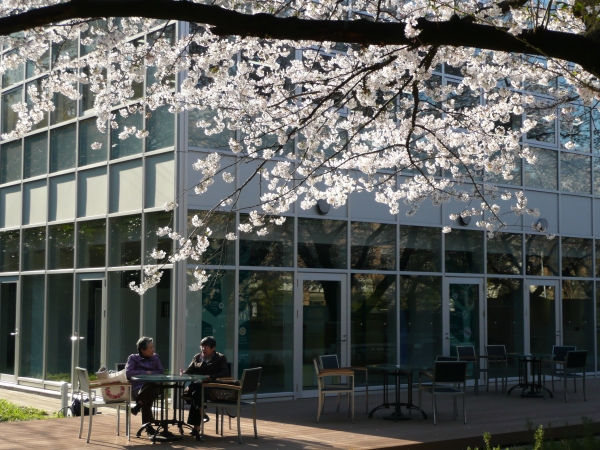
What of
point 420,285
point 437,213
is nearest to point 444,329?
point 420,285

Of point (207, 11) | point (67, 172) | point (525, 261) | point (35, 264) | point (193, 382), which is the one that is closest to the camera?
point (207, 11)

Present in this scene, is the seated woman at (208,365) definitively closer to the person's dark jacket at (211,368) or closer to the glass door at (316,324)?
the person's dark jacket at (211,368)

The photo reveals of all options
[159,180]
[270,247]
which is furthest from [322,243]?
[159,180]

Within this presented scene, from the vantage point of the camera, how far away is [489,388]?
15602mm

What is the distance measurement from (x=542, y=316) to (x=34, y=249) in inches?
406

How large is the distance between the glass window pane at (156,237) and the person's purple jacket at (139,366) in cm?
227

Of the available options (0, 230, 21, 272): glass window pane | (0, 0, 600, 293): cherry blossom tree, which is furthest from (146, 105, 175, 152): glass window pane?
(0, 230, 21, 272): glass window pane

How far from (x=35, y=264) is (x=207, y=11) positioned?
11.6 metres

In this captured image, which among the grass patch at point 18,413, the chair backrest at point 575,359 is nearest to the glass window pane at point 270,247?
the grass patch at point 18,413

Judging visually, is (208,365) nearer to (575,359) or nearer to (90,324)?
(90,324)

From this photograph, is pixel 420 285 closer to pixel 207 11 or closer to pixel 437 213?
pixel 437 213

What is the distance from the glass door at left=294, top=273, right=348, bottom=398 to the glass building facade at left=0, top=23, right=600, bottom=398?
3cm

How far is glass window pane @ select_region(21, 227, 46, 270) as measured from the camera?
607 inches

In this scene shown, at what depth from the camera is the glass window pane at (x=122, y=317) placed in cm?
1314
